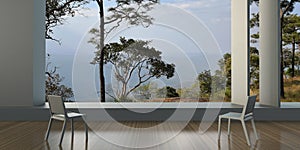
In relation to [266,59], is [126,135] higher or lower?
lower

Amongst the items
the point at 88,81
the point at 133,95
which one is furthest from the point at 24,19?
the point at 88,81

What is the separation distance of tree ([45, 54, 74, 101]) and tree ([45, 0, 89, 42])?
91 centimetres

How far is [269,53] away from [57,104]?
13.1 ft

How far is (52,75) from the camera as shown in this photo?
29.3 ft

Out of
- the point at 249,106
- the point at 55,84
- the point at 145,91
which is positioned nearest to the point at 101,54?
the point at 55,84

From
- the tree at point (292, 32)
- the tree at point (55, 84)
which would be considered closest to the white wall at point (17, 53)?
the tree at point (55, 84)

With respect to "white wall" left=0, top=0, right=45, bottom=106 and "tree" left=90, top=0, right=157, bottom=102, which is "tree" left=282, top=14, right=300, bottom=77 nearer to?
"tree" left=90, top=0, right=157, bottom=102

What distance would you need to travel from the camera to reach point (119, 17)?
27.8 feet

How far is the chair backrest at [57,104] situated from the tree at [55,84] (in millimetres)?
4310

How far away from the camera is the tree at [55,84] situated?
29.2 ft

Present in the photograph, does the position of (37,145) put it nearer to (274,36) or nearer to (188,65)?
(188,65)

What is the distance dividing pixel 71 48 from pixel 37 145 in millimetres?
4510

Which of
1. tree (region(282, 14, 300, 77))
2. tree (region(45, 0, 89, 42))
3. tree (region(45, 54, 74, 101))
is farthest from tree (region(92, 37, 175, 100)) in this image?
Result: tree (region(282, 14, 300, 77))

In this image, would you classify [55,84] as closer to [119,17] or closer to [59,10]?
[59,10]
